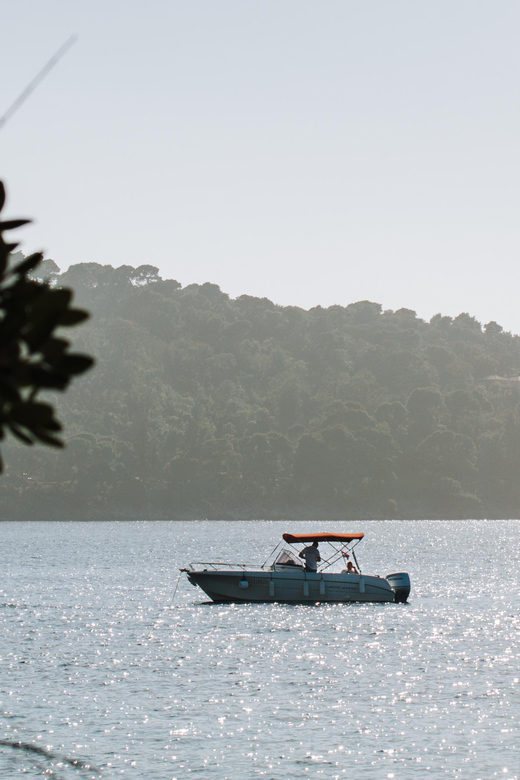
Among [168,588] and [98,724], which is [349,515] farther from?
[98,724]

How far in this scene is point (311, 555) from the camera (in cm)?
5944

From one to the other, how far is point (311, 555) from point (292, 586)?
3.40m

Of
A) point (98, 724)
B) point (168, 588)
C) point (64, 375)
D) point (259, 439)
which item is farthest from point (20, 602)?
point (259, 439)

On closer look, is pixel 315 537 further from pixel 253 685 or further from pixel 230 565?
pixel 253 685

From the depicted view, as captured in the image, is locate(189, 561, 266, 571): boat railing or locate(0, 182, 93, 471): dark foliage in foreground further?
locate(189, 561, 266, 571): boat railing

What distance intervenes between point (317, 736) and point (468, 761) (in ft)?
15.7

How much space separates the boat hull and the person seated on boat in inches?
18.5

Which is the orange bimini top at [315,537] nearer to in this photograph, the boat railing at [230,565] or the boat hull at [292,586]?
the boat railing at [230,565]

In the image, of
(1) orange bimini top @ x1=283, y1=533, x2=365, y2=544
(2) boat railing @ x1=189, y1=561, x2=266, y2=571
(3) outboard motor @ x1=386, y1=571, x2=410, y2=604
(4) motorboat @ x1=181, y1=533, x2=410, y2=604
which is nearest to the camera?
(1) orange bimini top @ x1=283, y1=533, x2=365, y2=544

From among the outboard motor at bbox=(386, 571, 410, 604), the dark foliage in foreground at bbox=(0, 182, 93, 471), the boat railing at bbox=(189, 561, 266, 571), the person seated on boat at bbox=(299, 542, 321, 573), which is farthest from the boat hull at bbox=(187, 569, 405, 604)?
the dark foliage in foreground at bbox=(0, 182, 93, 471)

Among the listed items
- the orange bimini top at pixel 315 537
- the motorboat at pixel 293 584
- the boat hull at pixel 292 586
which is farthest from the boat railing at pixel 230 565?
the orange bimini top at pixel 315 537

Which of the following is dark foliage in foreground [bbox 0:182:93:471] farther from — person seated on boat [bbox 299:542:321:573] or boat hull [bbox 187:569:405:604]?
boat hull [bbox 187:569:405:604]

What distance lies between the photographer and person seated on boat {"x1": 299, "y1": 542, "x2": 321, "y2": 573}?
5875 cm

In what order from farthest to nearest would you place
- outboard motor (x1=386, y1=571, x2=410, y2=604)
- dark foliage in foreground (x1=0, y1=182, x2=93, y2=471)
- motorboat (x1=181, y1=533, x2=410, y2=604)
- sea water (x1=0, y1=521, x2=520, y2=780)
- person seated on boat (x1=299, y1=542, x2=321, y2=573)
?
outboard motor (x1=386, y1=571, x2=410, y2=604) < motorboat (x1=181, y1=533, x2=410, y2=604) < person seated on boat (x1=299, y1=542, x2=321, y2=573) < sea water (x1=0, y1=521, x2=520, y2=780) < dark foliage in foreground (x1=0, y1=182, x2=93, y2=471)
